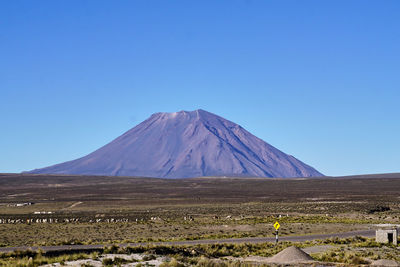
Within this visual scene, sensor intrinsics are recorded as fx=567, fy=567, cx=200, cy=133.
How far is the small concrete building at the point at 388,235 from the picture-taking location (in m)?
29.8

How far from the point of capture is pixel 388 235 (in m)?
29.9

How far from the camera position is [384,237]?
3009 cm

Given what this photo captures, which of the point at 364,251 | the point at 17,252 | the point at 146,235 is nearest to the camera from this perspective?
the point at 17,252

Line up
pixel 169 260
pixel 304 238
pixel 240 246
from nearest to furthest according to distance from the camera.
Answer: pixel 169 260, pixel 240 246, pixel 304 238

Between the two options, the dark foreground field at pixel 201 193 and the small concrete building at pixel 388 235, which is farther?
the dark foreground field at pixel 201 193

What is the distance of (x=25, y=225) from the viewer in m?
50.8

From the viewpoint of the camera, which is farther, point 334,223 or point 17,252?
point 334,223

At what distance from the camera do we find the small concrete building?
29.8 m

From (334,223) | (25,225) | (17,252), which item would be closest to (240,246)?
(17,252)

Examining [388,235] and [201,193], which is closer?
[388,235]

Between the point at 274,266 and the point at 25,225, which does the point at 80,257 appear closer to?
the point at 274,266

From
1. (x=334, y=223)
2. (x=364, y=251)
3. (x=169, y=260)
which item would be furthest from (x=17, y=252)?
(x=334, y=223)

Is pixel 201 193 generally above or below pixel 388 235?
above

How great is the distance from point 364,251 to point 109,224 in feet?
93.9
